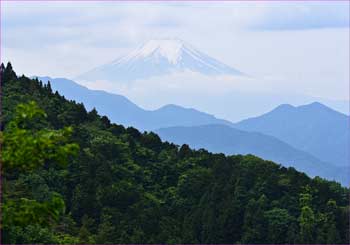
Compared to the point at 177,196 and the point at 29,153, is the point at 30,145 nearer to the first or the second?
the point at 29,153

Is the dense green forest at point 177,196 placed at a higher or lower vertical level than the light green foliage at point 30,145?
higher

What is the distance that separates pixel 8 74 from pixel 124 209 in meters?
9.85

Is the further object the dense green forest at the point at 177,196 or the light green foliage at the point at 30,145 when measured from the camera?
the dense green forest at the point at 177,196

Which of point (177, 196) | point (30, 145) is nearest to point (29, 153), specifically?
point (30, 145)

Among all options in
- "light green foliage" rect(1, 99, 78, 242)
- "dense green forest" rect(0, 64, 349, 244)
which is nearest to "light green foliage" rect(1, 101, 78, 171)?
"light green foliage" rect(1, 99, 78, 242)

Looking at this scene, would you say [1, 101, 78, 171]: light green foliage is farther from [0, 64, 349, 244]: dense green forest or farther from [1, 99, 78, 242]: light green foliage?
[0, 64, 349, 244]: dense green forest

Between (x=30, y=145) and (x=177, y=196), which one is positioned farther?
(x=177, y=196)

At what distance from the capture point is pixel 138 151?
31.2 metres

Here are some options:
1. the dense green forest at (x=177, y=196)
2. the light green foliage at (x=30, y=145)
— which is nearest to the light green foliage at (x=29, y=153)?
the light green foliage at (x=30, y=145)

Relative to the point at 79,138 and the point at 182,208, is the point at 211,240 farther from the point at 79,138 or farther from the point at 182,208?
the point at 79,138

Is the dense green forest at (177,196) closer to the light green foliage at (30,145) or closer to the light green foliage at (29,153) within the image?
the light green foliage at (29,153)

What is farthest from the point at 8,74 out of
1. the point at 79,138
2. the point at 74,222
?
the point at 74,222

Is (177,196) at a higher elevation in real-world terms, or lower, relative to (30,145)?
higher

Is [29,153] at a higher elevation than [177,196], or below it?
below
